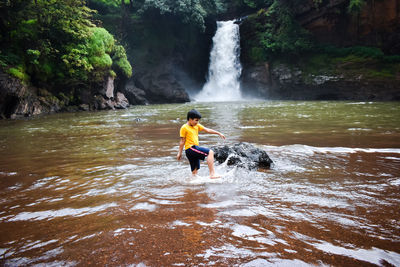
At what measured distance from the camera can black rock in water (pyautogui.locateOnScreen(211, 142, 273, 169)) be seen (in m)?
4.63

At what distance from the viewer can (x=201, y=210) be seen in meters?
2.96

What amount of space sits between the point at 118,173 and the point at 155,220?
1993 mm

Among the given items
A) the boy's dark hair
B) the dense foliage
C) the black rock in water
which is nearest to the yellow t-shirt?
the boy's dark hair

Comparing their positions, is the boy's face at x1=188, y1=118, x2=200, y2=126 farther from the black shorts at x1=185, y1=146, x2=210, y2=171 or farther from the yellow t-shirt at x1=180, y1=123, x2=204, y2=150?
the black shorts at x1=185, y1=146, x2=210, y2=171

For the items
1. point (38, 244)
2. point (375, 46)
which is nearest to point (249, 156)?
point (38, 244)

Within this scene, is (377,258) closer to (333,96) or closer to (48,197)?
(48,197)

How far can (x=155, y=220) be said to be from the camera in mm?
2752

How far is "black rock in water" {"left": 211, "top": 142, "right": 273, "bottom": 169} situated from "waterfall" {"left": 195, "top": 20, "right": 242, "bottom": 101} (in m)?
27.1

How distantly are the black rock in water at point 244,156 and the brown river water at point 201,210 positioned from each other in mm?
192

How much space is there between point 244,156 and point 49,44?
649 inches

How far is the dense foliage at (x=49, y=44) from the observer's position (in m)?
15.7

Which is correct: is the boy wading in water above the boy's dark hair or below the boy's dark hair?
below

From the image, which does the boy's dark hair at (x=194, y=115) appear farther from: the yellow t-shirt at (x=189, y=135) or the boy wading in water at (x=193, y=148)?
the yellow t-shirt at (x=189, y=135)

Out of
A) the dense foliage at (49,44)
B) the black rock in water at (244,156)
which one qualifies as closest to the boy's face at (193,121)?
the black rock in water at (244,156)
